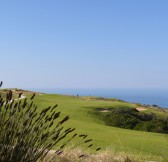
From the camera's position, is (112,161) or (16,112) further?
(112,161)

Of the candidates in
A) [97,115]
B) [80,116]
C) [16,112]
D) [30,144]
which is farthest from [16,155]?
[97,115]

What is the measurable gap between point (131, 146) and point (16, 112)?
241 inches

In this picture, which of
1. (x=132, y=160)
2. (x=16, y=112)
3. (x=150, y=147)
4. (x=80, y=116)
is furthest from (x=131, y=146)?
(x=80, y=116)

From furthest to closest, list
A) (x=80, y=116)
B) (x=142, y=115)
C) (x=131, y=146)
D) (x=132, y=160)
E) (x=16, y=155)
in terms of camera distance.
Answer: (x=142, y=115), (x=80, y=116), (x=131, y=146), (x=132, y=160), (x=16, y=155)

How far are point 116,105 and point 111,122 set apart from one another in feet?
17.2

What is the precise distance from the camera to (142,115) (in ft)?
71.2

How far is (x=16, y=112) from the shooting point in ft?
14.3

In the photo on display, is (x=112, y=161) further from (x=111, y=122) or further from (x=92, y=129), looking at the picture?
(x=111, y=122)

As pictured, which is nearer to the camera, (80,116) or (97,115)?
(80,116)

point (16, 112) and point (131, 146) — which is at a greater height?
point (16, 112)

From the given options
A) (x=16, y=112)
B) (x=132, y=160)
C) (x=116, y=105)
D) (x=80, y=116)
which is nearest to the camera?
(x=16, y=112)

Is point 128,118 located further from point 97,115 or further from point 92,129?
point 92,129

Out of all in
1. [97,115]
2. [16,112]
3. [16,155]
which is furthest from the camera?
[97,115]

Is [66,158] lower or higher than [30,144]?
lower
